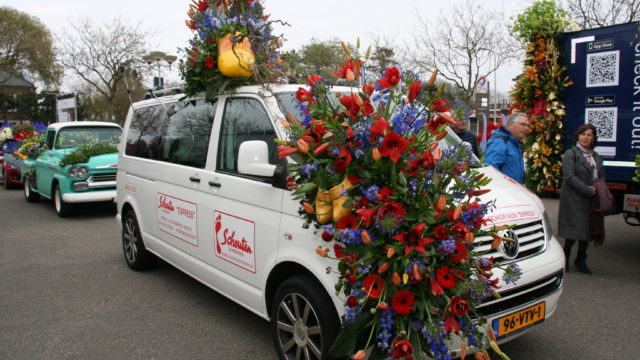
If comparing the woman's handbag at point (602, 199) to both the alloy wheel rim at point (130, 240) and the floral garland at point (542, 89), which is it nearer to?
the floral garland at point (542, 89)

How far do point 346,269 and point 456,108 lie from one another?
1062 millimetres

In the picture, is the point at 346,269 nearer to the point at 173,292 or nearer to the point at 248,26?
the point at 248,26

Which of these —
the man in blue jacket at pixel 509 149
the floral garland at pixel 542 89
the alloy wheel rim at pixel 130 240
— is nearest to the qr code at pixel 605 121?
the floral garland at pixel 542 89

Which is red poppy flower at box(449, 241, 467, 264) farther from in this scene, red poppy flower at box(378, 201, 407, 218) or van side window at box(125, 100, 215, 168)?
van side window at box(125, 100, 215, 168)

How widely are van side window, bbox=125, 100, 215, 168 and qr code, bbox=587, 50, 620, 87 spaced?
520 cm

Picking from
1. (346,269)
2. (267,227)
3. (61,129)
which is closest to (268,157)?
(267,227)

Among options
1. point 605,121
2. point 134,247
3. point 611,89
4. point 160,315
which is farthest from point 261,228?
point 611,89

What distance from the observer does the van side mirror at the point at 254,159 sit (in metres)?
3.12

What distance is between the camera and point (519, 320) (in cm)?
293

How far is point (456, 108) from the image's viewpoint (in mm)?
2670

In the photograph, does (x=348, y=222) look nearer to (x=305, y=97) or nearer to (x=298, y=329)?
(x=305, y=97)

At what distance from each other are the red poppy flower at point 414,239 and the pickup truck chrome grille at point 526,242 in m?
0.63

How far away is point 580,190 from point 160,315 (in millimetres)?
4565

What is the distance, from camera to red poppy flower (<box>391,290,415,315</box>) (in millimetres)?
2279
